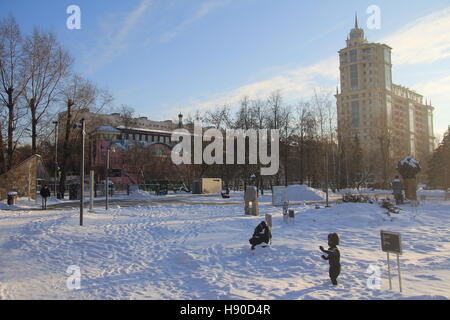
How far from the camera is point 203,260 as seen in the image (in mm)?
10258

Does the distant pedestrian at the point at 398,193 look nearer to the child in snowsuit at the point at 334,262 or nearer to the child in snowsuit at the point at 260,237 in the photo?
the child in snowsuit at the point at 260,237

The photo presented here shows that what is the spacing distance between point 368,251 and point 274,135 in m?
34.5

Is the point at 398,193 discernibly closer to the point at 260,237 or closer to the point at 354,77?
the point at 260,237

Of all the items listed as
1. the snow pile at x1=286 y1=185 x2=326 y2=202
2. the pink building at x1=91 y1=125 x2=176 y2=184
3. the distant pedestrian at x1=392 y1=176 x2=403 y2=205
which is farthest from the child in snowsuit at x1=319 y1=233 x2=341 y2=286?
the pink building at x1=91 y1=125 x2=176 y2=184

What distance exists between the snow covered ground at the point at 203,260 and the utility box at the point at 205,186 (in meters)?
26.3

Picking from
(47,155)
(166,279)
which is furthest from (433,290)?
(47,155)

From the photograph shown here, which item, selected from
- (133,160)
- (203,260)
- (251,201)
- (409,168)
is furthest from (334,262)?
(133,160)

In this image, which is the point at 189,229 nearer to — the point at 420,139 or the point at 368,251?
the point at 368,251

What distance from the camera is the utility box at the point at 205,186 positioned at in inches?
1741

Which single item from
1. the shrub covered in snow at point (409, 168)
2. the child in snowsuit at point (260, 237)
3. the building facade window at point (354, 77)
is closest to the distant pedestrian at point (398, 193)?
the shrub covered in snow at point (409, 168)

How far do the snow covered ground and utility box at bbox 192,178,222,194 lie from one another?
2625 cm

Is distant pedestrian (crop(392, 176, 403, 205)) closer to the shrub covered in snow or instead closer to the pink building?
the shrub covered in snow

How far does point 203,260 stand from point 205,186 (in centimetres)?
3429

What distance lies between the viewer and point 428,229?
54.6 feet
